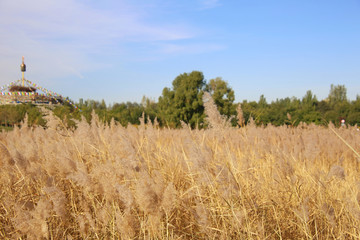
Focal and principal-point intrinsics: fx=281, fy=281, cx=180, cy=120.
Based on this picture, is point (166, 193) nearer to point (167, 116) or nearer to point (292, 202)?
point (292, 202)

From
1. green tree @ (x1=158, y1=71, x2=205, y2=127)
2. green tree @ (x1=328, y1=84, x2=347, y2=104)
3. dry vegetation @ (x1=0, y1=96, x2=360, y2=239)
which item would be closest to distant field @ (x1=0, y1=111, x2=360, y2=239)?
dry vegetation @ (x1=0, y1=96, x2=360, y2=239)

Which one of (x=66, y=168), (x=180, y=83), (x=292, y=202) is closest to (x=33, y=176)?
(x=66, y=168)

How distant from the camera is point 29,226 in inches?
58.4

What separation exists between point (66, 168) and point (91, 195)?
0.79 feet

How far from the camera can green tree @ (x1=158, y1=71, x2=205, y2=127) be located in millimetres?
31078

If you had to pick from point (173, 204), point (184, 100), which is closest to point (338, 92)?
point (184, 100)

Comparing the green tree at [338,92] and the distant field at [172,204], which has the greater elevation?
the green tree at [338,92]

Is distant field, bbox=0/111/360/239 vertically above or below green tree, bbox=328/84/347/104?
below

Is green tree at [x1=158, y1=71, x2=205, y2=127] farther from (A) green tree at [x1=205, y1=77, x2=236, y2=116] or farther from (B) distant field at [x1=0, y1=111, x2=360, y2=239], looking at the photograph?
(B) distant field at [x1=0, y1=111, x2=360, y2=239]

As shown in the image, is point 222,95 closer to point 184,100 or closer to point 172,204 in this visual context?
point 184,100

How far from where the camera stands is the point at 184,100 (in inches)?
1259

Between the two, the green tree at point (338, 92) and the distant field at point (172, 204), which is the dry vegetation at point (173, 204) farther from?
the green tree at point (338, 92)

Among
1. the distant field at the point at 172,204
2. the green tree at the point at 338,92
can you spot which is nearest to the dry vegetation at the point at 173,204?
the distant field at the point at 172,204

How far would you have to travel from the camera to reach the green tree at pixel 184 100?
3108 cm
